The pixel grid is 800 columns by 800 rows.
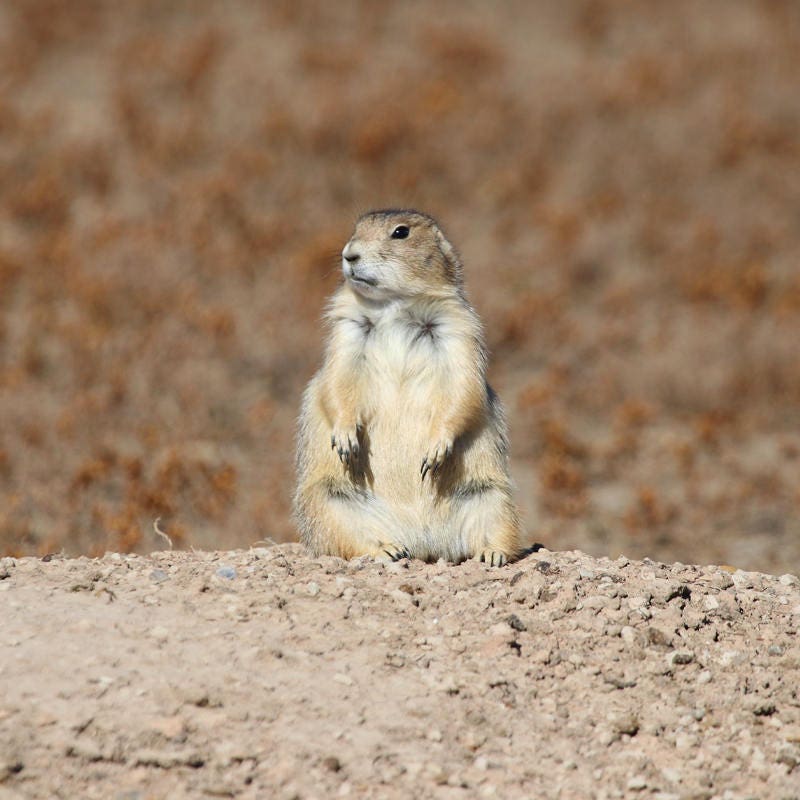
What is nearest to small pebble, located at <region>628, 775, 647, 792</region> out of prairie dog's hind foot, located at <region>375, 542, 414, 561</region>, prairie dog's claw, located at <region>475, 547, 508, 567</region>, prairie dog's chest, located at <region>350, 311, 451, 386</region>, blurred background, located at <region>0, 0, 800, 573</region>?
prairie dog's claw, located at <region>475, 547, 508, 567</region>

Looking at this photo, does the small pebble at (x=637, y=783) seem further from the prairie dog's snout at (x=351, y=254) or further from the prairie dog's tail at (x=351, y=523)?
the prairie dog's snout at (x=351, y=254)

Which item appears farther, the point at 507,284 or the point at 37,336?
the point at 507,284

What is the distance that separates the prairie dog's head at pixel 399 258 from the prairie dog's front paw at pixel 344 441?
0.77 meters

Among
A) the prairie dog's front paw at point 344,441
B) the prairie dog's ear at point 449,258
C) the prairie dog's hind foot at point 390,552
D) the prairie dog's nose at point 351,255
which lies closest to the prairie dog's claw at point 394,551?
the prairie dog's hind foot at point 390,552

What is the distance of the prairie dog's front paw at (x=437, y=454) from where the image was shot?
6.25 m

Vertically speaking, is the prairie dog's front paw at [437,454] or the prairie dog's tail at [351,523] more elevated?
the prairie dog's front paw at [437,454]

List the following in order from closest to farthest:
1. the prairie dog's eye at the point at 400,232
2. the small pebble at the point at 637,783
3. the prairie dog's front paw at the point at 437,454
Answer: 1. the small pebble at the point at 637,783
2. the prairie dog's front paw at the point at 437,454
3. the prairie dog's eye at the point at 400,232

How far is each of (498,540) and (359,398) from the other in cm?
95

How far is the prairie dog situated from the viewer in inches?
251

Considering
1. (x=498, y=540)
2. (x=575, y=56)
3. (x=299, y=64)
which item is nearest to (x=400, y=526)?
(x=498, y=540)

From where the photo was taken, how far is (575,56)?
1898 cm

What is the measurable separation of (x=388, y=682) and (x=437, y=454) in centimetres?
145

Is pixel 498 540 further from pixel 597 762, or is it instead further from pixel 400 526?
pixel 597 762

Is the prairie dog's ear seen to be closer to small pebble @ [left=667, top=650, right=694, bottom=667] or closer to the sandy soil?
the sandy soil
